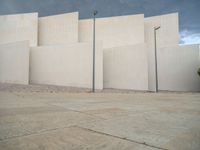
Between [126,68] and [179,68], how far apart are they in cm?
831

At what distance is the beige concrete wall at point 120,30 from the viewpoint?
86.8 feet

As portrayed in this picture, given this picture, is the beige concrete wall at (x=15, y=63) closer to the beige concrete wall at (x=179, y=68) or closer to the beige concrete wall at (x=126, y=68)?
the beige concrete wall at (x=126, y=68)

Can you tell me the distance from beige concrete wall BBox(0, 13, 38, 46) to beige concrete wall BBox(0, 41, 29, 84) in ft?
18.9

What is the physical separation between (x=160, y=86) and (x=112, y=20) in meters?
12.5

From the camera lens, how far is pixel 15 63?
829 inches

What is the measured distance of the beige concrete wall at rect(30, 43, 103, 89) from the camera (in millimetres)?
19219

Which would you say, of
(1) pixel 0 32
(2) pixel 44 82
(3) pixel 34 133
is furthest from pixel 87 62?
(1) pixel 0 32

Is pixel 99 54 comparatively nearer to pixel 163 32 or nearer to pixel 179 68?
pixel 179 68

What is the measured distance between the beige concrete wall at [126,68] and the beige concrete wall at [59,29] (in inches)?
303

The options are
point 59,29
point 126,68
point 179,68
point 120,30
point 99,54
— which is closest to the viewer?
point 99,54

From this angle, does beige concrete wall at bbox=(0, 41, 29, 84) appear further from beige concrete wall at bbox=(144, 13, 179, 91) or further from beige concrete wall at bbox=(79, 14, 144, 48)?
beige concrete wall at bbox=(144, 13, 179, 91)

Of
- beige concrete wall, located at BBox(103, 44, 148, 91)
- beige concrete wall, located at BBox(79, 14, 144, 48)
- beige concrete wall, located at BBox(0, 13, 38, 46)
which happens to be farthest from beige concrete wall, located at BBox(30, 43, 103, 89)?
beige concrete wall, located at BBox(79, 14, 144, 48)

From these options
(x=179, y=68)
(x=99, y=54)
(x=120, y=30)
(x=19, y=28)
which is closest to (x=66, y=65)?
(x=99, y=54)

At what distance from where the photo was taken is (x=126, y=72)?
21016mm
